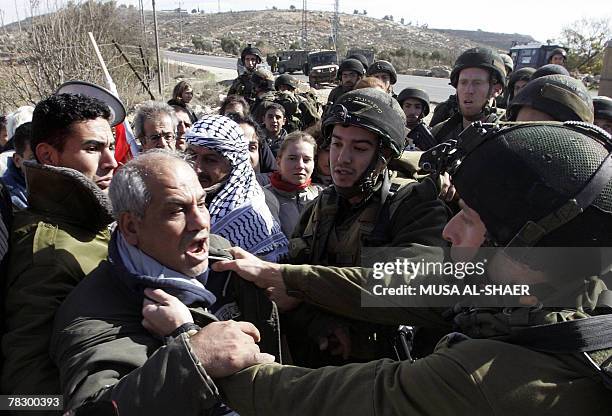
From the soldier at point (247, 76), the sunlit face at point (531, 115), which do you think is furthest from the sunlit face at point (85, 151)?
the soldier at point (247, 76)

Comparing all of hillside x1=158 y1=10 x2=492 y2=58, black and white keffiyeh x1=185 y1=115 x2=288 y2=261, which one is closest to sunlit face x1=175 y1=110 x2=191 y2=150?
black and white keffiyeh x1=185 y1=115 x2=288 y2=261

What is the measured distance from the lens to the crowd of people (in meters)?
1.32

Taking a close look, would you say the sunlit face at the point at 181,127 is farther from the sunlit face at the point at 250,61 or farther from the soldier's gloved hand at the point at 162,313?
the sunlit face at the point at 250,61

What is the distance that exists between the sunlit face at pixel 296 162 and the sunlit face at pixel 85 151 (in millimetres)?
1463

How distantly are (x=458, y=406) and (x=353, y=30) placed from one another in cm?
9478

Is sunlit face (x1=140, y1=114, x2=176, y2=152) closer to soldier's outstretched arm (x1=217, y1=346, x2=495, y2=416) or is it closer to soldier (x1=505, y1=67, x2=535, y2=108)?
soldier's outstretched arm (x1=217, y1=346, x2=495, y2=416)

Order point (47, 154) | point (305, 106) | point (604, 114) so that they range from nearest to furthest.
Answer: point (47, 154) → point (604, 114) → point (305, 106)

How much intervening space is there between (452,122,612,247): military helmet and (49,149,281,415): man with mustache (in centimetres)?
92

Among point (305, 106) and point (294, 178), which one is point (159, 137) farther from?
point (305, 106)

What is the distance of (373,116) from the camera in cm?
264

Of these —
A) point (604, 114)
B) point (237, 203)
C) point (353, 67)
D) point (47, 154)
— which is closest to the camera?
point (47, 154)

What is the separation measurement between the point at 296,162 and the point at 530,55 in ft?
71.3

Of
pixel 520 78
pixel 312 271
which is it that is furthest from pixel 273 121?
pixel 312 271

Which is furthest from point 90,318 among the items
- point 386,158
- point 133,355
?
point 386,158
